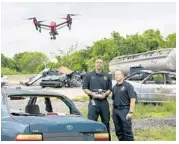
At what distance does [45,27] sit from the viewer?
552 inches

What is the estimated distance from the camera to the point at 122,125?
8.05 meters

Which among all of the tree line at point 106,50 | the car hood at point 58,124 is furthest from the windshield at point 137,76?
the tree line at point 106,50

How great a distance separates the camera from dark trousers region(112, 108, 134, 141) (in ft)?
26.2

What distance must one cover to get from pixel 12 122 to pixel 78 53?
25225mm

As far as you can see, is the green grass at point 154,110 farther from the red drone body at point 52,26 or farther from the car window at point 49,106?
the car window at point 49,106

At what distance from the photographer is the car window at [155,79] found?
1507cm

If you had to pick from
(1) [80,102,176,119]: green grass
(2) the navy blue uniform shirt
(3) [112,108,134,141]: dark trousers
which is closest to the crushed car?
(1) [80,102,176,119]: green grass

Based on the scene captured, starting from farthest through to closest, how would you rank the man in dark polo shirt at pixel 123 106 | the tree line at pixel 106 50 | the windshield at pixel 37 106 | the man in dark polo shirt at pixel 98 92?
the tree line at pixel 106 50 → the man in dark polo shirt at pixel 98 92 → the man in dark polo shirt at pixel 123 106 → the windshield at pixel 37 106

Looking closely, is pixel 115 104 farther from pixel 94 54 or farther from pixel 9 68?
pixel 94 54

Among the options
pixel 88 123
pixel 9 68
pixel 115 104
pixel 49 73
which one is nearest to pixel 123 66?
pixel 49 73

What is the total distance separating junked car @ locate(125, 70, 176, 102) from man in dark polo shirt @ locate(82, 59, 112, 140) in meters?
6.46

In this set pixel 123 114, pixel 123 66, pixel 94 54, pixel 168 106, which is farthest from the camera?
pixel 94 54

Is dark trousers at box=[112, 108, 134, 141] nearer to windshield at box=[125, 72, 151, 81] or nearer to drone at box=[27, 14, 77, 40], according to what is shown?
drone at box=[27, 14, 77, 40]

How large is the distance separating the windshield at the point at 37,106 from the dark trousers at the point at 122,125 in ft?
3.30
